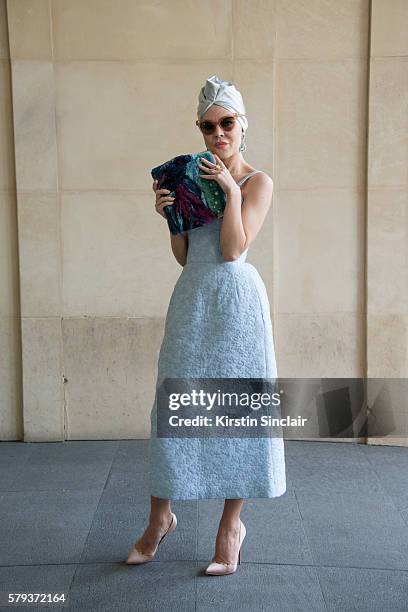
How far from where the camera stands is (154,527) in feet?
10.2

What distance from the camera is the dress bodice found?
2896 millimetres

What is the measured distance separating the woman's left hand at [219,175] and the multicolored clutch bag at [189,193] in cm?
3

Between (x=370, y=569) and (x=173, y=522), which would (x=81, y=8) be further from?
(x=370, y=569)

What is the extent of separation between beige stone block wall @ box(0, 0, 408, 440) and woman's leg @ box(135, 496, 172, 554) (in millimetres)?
1850

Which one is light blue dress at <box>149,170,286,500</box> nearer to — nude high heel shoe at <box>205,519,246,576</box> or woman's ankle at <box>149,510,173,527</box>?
woman's ankle at <box>149,510,173,527</box>

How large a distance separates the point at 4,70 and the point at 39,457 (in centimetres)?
264

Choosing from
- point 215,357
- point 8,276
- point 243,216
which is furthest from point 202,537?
point 8,276

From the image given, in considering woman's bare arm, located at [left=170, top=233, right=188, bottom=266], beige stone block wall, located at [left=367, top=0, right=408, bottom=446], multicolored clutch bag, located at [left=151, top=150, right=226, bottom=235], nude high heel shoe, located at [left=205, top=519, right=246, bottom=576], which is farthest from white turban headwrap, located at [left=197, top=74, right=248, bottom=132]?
beige stone block wall, located at [left=367, top=0, right=408, bottom=446]

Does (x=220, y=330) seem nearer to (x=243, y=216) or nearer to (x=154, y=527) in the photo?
(x=243, y=216)

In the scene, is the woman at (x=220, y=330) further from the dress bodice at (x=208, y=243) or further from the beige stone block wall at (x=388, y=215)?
the beige stone block wall at (x=388, y=215)

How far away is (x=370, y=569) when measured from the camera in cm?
306

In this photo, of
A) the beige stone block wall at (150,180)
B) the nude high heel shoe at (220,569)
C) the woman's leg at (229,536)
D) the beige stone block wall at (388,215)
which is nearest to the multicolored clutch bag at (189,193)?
the woman's leg at (229,536)

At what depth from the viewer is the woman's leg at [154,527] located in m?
3.06

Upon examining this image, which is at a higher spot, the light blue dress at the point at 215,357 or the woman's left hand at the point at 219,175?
the woman's left hand at the point at 219,175
